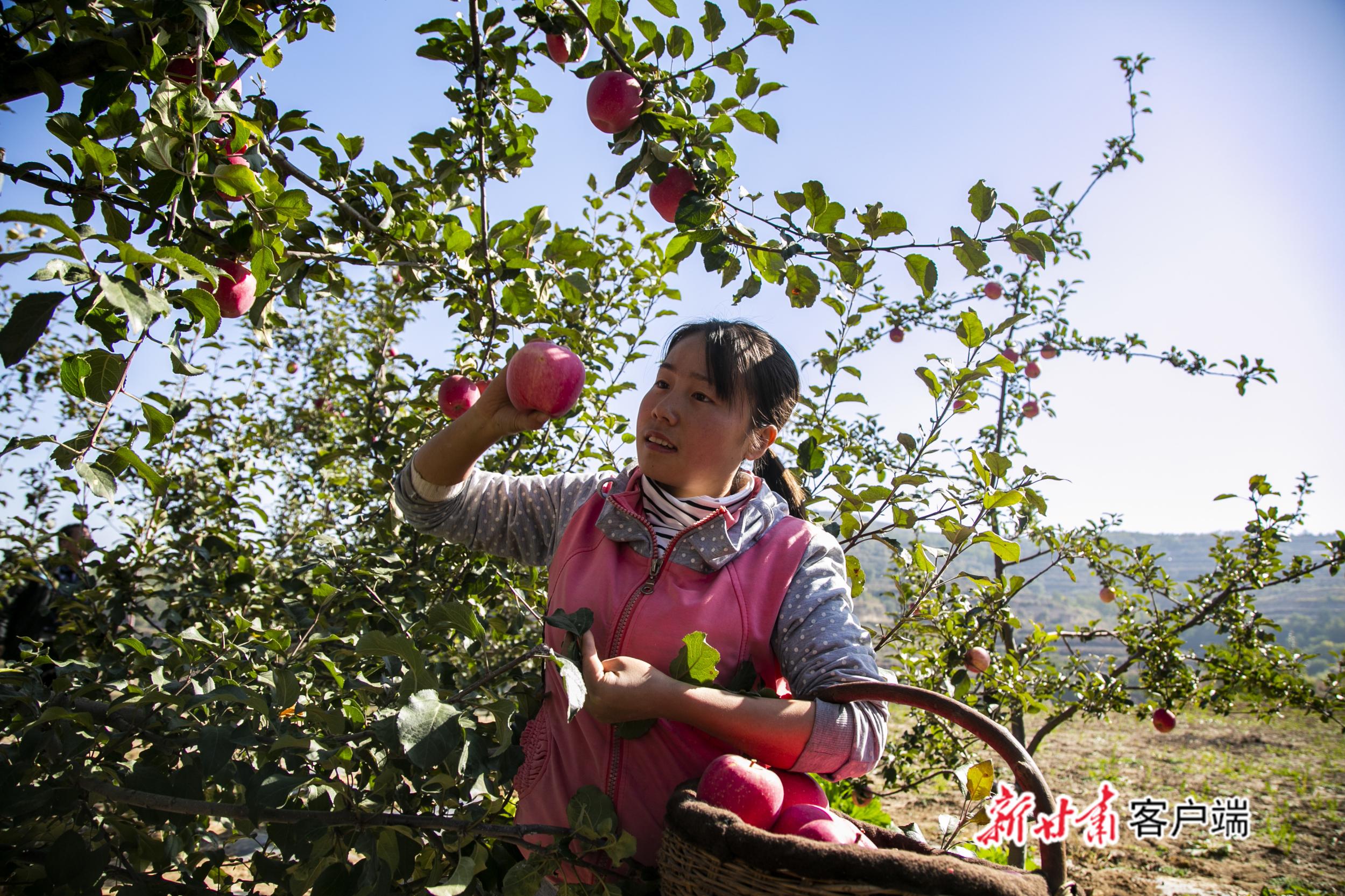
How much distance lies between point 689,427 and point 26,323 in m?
0.86

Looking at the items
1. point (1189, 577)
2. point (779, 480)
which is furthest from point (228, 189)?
point (1189, 577)

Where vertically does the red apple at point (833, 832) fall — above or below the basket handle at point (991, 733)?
below

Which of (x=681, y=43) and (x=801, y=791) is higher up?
(x=681, y=43)

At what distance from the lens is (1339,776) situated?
22.1 ft

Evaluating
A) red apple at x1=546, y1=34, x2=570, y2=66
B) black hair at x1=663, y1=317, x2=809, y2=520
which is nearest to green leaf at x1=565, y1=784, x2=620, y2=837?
black hair at x1=663, y1=317, x2=809, y2=520

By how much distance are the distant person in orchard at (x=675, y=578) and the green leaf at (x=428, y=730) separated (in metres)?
0.18

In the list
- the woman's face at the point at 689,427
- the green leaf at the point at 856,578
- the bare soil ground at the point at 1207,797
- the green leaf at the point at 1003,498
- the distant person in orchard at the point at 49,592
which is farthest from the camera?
the bare soil ground at the point at 1207,797

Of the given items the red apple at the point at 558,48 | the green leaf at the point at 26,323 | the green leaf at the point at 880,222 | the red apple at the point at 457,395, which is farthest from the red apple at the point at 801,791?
the red apple at the point at 558,48

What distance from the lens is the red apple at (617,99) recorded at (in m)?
1.41

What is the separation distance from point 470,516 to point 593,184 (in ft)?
6.17

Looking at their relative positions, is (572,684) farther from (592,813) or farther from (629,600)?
(629,600)

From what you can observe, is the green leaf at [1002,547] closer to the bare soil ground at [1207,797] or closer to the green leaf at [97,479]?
the green leaf at [97,479]

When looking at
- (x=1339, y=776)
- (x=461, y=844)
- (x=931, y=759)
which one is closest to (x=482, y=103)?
(x=461, y=844)

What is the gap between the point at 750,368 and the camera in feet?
4.36
